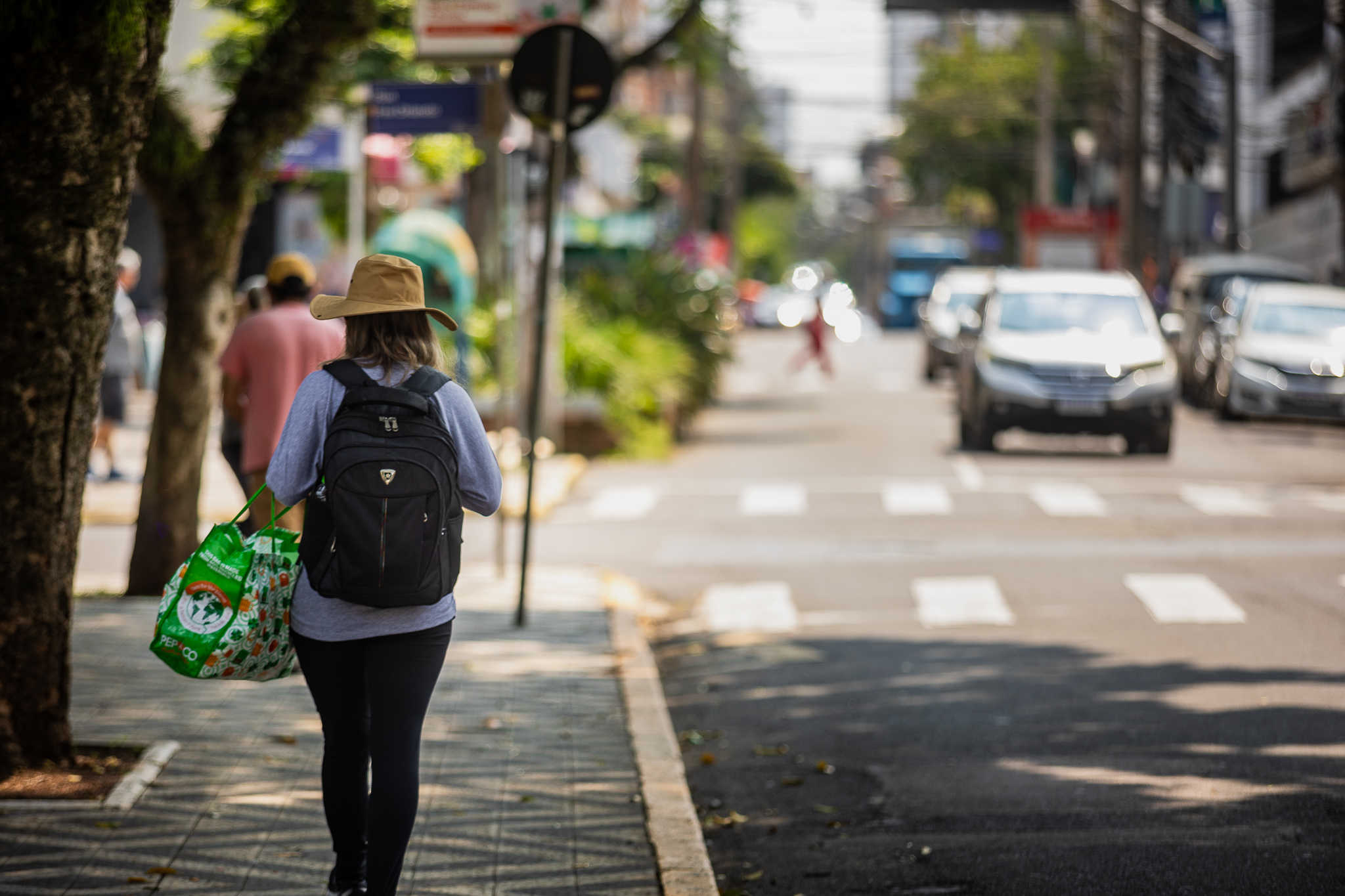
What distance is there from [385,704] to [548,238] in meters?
5.02

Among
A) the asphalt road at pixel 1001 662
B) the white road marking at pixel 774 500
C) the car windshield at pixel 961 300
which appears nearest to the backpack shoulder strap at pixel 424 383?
the asphalt road at pixel 1001 662

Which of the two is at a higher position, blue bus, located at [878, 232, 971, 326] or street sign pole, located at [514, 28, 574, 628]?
blue bus, located at [878, 232, 971, 326]

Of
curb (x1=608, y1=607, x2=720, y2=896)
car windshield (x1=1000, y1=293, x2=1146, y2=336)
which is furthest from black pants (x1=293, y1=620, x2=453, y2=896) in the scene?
car windshield (x1=1000, y1=293, x2=1146, y2=336)

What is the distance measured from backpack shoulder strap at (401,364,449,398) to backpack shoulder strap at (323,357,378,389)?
82mm

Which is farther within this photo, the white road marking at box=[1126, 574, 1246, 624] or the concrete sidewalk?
the white road marking at box=[1126, 574, 1246, 624]

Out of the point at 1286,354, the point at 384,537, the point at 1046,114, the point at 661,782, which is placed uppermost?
the point at 1046,114

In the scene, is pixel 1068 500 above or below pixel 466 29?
below

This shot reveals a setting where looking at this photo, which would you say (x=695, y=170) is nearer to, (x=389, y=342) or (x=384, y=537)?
A: (x=389, y=342)

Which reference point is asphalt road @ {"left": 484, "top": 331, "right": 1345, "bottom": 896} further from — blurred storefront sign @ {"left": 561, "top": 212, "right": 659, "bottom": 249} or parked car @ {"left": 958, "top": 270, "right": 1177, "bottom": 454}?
blurred storefront sign @ {"left": 561, "top": 212, "right": 659, "bottom": 249}

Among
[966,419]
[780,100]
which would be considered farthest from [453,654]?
[780,100]

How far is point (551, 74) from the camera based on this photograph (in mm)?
9625

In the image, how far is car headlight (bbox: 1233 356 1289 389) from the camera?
19.7 metres

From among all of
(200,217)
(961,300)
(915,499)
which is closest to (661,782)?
(200,217)

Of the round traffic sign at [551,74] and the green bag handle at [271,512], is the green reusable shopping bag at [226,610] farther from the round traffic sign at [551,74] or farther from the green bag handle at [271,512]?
the round traffic sign at [551,74]
